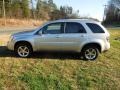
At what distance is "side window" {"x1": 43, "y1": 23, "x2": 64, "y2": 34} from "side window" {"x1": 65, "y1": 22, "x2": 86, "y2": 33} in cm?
25

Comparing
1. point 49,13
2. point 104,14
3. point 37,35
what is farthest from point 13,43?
point 104,14

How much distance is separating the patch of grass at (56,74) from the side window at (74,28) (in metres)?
1.17

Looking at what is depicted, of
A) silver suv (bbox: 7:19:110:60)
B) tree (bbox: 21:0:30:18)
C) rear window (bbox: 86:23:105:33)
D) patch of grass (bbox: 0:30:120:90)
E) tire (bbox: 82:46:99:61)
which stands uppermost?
tree (bbox: 21:0:30:18)

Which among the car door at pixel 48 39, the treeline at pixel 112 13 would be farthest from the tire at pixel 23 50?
the treeline at pixel 112 13

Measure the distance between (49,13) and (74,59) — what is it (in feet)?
307

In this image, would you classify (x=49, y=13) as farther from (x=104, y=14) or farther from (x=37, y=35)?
(x=37, y=35)

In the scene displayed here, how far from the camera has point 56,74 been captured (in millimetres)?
10375

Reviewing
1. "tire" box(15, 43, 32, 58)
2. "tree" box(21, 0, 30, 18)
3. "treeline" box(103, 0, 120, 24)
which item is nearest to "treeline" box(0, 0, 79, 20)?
"tree" box(21, 0, 30, 18)

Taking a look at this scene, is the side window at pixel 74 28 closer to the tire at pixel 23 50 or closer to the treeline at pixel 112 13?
the tire at pixel 23 50

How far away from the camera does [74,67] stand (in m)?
→ 11.2

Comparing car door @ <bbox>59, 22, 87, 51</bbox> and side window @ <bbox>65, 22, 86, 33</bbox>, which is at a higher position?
side window @ <bbox>65, 22, 86, 33</bbox>

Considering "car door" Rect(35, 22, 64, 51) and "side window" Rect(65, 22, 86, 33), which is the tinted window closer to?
"side window" Rect(65, 22, 86, 33)

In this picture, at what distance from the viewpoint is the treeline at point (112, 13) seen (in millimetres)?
112500

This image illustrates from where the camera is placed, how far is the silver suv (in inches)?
479
